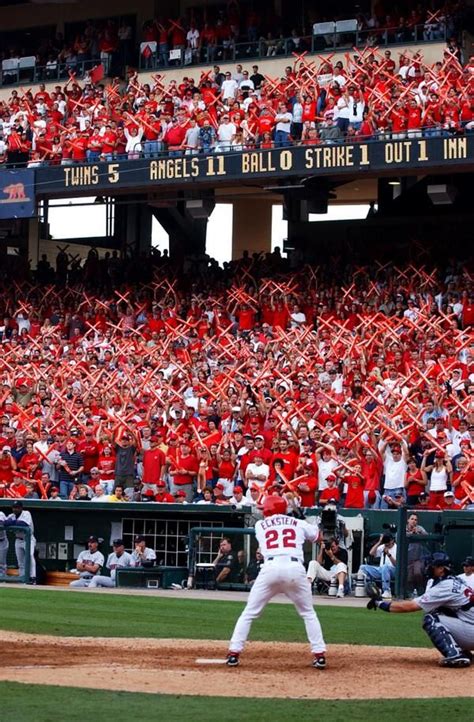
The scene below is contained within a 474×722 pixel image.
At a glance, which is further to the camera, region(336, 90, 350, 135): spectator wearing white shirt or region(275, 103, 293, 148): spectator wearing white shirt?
region(275, 103, 293, 148): spectator wearing white shirt

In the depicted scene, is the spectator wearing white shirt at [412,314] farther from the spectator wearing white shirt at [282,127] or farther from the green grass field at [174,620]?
the green grass field at [174,620]

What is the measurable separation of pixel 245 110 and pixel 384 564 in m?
13.5

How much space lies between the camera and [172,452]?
22.7 m

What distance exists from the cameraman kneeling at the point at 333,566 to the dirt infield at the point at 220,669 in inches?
214

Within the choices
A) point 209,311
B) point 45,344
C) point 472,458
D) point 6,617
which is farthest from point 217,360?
point 6,617

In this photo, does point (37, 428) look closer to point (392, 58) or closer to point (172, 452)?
point (172, 452)

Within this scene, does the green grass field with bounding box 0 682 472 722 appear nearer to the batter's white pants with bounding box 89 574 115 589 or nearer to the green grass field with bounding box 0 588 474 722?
the green grass field with bounding box 0 588 474 722

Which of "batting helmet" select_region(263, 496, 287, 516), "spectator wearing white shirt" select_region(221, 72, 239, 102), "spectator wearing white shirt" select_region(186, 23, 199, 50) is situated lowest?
"batting helmet" select_region(263, 496, 287, 516)

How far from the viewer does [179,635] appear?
14.7m

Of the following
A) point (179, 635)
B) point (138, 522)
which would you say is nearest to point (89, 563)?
point (138, 522)

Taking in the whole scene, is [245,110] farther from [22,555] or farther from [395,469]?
[22,555]

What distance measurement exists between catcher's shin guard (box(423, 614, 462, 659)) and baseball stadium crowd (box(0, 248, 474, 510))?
7.28 metres

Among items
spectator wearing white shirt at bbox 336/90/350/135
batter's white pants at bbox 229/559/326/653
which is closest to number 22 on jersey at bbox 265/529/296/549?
batter's white pants at bbox 229/559/326/653

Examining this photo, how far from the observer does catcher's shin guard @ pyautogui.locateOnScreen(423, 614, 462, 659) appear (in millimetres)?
12297
